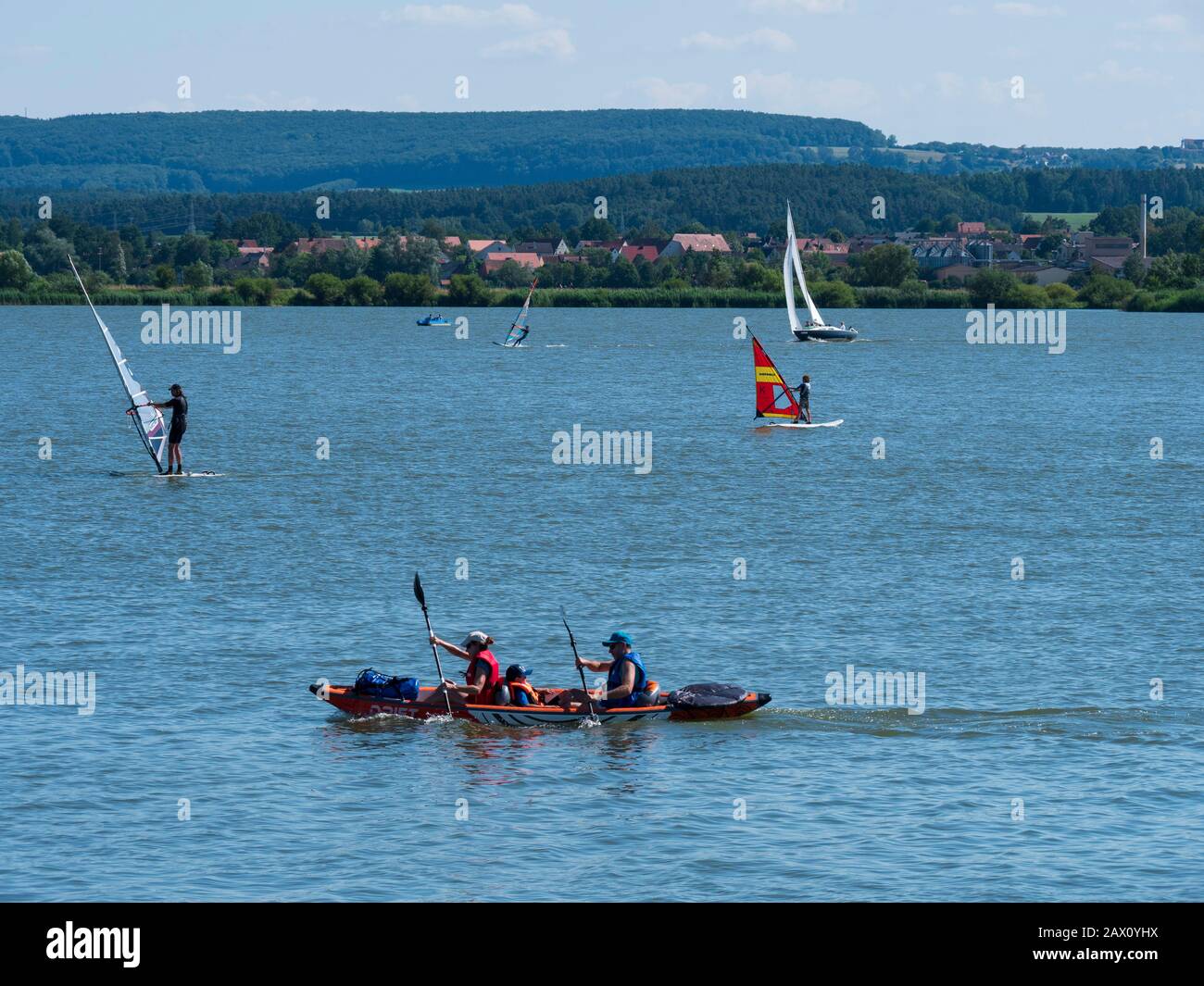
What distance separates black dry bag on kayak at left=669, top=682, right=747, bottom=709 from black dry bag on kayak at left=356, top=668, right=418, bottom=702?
12.3 ft

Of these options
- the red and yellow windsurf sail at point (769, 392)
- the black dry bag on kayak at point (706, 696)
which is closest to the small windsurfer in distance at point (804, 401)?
the red and yellow windsurf sail at point (769, 392)

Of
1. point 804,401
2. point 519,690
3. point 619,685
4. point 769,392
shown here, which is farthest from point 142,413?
point 619,685

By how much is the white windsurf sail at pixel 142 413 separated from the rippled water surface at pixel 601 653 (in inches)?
62.5

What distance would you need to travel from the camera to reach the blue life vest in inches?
1059

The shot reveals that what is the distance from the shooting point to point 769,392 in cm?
7369

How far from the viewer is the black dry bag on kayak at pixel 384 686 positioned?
27172mm

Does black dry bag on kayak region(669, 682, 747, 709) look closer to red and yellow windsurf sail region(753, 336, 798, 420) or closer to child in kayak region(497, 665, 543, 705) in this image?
child in kayak region(497, 665, 543, 705)

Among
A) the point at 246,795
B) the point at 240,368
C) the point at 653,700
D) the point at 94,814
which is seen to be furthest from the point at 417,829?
the point at 240,368

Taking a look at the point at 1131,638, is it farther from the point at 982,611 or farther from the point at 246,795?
the point at 246,795

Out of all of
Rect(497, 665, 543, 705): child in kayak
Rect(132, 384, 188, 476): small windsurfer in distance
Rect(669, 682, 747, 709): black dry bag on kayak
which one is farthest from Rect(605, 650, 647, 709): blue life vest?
Rect(132, 384, 188, 476): small windsurfer in distance

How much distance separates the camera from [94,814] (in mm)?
22797

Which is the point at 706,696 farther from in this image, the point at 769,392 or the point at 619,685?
the point at 769,392
